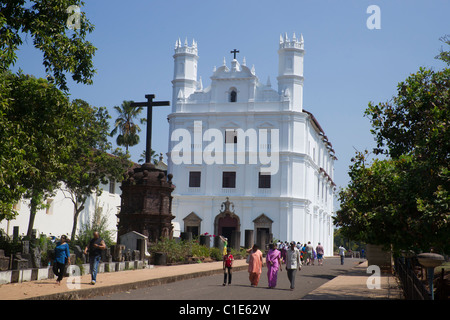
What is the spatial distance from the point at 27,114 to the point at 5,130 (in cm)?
167

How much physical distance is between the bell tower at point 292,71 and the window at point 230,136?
5.77m

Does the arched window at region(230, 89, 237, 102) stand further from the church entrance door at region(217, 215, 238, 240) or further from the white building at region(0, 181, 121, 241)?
the white building at region(0, 181, 121, 241)

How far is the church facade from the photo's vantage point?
51.0m

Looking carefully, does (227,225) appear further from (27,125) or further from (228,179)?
(27,125)

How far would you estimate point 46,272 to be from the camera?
16.2m

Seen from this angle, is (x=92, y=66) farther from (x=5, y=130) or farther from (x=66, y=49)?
(x=5, y=130)

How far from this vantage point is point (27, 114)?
14.4 metres

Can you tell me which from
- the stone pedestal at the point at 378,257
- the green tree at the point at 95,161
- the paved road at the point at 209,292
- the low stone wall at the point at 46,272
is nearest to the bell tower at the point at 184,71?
the green tree at the point at 95,161

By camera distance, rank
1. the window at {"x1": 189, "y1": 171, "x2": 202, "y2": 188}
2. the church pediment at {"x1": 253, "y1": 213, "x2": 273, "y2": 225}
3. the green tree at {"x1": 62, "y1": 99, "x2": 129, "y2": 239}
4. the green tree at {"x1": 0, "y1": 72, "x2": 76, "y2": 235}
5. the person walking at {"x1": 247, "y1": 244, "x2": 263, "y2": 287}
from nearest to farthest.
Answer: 1. the green tree at {"x1": 0, "y1": 72, "x2": 76, "y2": 235}
2. the person walking at {"x1": 247, "y1": 244, "x2": 263, "y2": 287}
3. the green tree at {"x1": 62, "y1": 99, "x2": 129, "y2": 239}
4. the church pediment at {"x1": 253, "y1": 213, "x2": 273, "y2": 225}
5. the window at {"x1": 189, "y1": 171, "x2": 202, "y2": 188}

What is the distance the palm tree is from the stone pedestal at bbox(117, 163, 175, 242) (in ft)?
99.2

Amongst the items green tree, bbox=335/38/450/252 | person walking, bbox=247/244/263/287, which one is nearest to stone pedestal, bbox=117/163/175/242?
person walking, bbox=247/244/263/287
